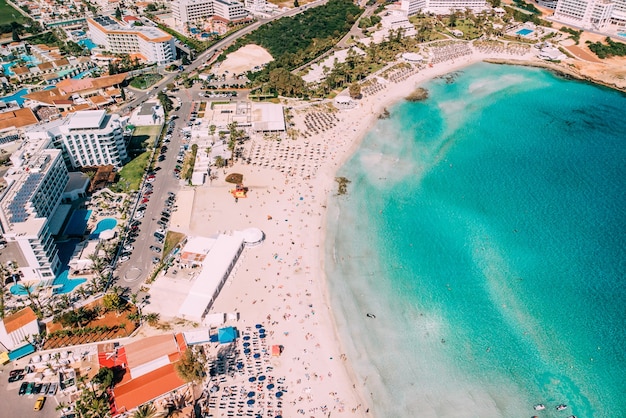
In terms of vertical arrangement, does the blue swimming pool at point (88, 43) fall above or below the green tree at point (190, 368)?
above

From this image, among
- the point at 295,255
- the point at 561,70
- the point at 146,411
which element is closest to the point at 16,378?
the point at 146,411

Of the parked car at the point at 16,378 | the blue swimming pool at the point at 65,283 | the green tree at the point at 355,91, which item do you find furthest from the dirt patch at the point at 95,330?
the green tree at the point at 355,91

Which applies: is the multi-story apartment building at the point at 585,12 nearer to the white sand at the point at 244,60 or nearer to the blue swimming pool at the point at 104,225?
the white sand at the point at 244,60

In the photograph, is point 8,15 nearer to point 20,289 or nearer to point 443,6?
point 20,289

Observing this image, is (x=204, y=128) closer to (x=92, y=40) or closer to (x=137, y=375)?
(x=137, y=375)

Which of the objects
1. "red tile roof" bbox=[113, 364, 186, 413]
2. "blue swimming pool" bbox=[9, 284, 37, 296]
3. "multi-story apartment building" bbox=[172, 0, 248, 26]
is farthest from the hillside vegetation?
"red tile roof" bbox=[113, 364, 186, 413]

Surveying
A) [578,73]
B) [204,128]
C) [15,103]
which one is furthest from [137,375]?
[578,73]

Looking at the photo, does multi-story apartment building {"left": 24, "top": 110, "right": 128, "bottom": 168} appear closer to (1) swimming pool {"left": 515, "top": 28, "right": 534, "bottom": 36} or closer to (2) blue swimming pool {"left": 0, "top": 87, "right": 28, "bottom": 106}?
(2) blue swimming pool {"left": 0, "top": 87, "right": 28, "bottom": 106}
